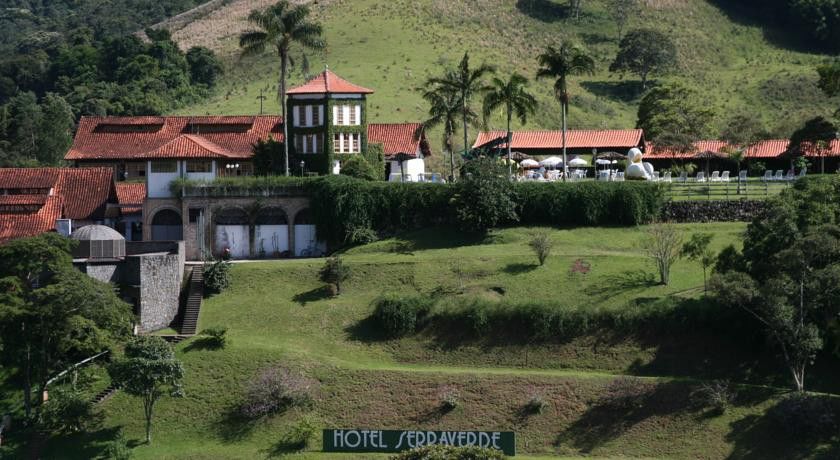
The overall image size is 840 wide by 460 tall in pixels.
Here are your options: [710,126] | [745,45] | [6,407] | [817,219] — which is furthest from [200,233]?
[745,45]

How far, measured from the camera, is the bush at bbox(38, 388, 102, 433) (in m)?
53.2

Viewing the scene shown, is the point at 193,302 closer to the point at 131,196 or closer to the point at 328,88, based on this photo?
the point at 131,196

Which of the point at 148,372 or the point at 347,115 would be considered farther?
the point at 347,115

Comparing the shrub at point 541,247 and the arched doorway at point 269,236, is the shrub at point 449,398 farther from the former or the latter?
the arched doorway at point 269,236

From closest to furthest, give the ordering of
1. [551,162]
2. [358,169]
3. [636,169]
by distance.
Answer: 1. [636,169]
2. [358,169]
3. [551,162]

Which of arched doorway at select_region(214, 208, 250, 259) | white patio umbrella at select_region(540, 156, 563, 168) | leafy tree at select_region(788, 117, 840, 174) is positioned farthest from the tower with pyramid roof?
leafy tree at select_region(788, 117, 840, 174)

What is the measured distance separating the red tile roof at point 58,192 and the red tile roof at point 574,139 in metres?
30.0

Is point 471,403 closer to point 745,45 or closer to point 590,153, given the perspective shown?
point 590,153

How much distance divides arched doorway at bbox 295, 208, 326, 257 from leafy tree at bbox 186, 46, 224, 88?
64408mm

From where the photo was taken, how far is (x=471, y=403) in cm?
5394

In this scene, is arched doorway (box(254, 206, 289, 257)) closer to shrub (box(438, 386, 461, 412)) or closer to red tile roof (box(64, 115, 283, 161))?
red tile roof (box(64, 115, 283, 161))

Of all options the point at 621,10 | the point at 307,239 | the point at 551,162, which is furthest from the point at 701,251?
the point at 621,10

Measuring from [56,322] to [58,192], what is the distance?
864 inches

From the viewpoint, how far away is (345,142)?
80.3 metres
